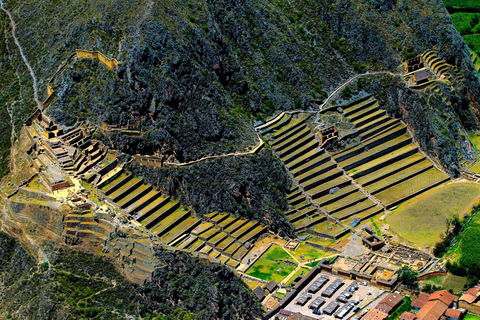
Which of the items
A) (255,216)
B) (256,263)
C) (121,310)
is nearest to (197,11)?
(255,216)

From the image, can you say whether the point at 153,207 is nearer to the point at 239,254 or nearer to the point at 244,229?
the point at 244,229

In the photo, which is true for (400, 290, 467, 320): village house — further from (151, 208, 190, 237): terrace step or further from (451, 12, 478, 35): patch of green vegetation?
(451, 12, 478, 35): patch of green vegetation

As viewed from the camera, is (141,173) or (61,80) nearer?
(141,173)

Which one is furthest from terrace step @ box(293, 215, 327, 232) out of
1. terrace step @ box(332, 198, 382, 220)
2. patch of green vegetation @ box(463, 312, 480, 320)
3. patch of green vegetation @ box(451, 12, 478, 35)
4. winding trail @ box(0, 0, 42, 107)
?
patch of green vegetation @ box(451, 12, 478, 35)

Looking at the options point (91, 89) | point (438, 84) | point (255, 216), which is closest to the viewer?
point (255, 216)

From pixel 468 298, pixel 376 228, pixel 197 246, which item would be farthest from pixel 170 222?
pixel 468 298

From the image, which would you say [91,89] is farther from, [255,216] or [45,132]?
[255,216]
